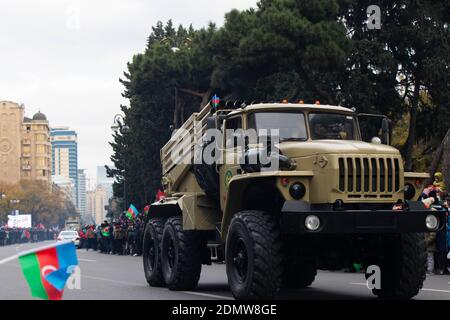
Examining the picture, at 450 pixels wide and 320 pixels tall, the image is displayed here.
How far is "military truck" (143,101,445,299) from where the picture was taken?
41.3 feet

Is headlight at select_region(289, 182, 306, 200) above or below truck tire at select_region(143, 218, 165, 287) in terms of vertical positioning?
above

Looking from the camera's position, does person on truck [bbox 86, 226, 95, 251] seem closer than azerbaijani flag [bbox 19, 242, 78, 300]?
No

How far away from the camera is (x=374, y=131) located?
101ft

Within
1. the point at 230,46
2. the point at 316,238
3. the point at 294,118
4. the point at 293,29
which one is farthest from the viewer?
the point at 230,46

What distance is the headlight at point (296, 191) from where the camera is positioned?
41.8ft

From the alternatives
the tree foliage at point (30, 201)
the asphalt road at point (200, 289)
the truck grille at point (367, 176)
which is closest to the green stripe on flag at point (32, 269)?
the truck grille at point (367, 176)

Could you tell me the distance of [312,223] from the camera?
1241cm

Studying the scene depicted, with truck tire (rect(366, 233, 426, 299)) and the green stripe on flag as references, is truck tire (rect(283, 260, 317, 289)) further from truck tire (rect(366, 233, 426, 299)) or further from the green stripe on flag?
the green stripe on flag

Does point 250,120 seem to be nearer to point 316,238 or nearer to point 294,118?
point 294,118

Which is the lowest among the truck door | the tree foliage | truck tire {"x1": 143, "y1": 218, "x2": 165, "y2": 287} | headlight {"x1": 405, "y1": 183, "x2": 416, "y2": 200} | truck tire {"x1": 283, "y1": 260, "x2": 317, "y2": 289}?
truck tire {"x1": 283, "y1": 260, "x2": 317, "y2": 289}

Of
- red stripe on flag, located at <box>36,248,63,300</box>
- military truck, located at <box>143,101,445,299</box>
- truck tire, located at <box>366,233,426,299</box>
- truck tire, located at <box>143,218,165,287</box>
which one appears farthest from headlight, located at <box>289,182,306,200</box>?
truck tire, located at <box>143,218,165,287</box>

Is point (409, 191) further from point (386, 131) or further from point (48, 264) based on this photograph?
point (48, 264)
